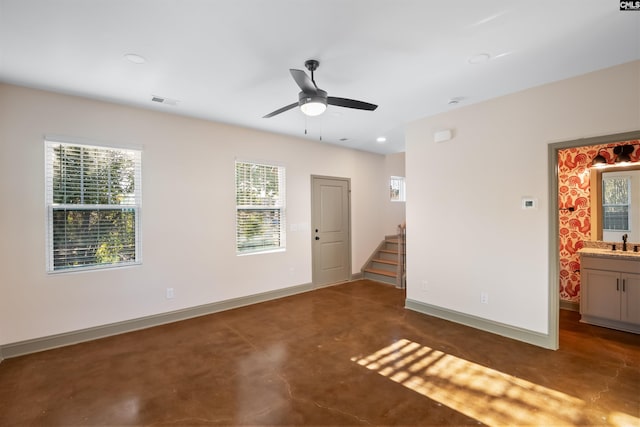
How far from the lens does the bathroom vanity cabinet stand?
11.2 feet

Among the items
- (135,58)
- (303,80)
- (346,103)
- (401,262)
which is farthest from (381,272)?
(135,58)

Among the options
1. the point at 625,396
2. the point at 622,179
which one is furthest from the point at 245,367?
the point at 622,179

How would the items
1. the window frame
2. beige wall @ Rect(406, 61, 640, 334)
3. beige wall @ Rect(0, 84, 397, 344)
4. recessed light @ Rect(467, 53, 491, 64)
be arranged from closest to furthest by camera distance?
recessed light @ Rect(467, 53, 491, 64) < beige wall @ Rect(406, 61, 640, 334) < beige wall @ Rect(0, 84, 397, 344) < the window frame

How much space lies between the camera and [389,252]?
6555 mm

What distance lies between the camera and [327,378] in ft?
8.51

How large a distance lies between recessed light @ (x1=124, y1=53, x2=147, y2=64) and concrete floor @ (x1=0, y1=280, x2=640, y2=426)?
9.11 feet

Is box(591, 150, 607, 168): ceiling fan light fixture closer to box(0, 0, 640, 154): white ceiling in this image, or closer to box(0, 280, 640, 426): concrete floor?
box(0, 0, 640, 154): white ceiling

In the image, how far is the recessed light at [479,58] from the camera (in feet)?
8.36

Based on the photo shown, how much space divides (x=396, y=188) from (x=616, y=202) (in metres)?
4.08

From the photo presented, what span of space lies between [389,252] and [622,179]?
3.82 meters

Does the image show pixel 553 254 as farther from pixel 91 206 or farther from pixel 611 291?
pixel 91 206

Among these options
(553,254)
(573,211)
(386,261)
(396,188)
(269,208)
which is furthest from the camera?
(396,188)

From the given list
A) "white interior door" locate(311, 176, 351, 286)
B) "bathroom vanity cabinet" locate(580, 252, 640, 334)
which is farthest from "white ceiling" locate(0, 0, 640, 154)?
"white interior door" locate(311, 176, 351, 286)

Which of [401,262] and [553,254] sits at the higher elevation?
[553,254]
